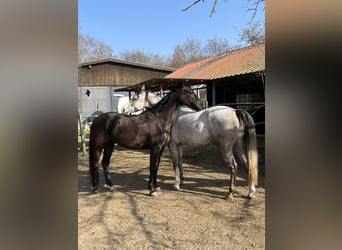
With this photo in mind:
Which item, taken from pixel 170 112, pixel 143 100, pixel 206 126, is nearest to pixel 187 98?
pixel 170 112

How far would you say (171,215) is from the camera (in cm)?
348

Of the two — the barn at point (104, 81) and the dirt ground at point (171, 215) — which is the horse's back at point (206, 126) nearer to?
the dirt ground at point (171, 215)

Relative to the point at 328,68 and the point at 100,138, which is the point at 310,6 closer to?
the point at 328,68

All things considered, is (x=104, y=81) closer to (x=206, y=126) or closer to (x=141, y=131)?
(x=141, y=131)

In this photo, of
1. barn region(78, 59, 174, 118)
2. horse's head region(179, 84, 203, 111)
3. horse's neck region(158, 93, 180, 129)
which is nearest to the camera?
horse's neck region(158, 93, 180, 129)

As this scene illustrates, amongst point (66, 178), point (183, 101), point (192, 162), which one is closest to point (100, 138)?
point (183, 101)

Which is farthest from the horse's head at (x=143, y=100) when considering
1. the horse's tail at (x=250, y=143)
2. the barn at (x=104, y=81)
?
the barn at (x=104, y=81)

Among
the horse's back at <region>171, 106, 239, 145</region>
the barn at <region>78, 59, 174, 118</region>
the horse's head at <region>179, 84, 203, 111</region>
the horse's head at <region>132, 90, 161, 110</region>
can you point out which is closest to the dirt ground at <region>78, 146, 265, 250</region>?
the horse's back at <region>171, 106, 239, 145</region>

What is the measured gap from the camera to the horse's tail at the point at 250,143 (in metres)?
4.00

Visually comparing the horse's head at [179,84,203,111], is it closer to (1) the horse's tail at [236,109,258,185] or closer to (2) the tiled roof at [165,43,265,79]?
(1) the horse's tail at [236,109,258,185]

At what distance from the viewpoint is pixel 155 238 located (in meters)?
2.82

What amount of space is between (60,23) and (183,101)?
4187mm

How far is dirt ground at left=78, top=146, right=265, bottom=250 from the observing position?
2.75 meters

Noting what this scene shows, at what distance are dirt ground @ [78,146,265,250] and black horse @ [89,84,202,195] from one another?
46cm
